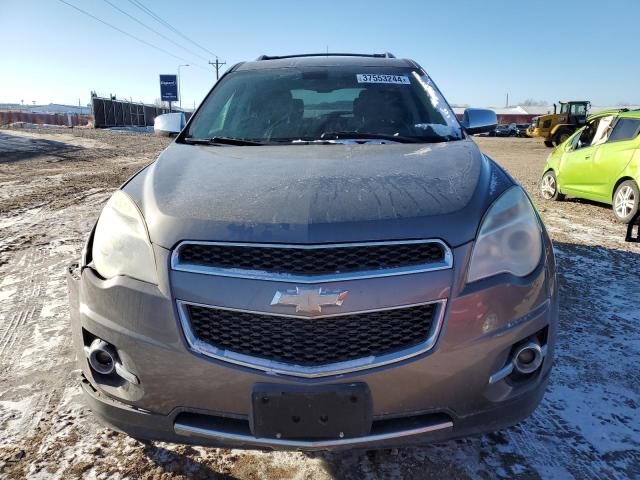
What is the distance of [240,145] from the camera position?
2570 mm

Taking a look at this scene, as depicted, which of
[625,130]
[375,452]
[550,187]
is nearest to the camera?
[375,452]

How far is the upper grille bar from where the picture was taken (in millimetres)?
1490

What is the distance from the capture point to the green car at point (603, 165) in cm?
667

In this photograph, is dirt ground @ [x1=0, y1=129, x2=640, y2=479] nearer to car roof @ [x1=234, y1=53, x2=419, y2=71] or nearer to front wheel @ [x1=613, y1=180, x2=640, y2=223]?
car roof @ [x1=234, y1=53, x2=419, y2=71]

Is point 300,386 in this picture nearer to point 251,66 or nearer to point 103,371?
point 103,371

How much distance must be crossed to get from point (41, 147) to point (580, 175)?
17186 mm

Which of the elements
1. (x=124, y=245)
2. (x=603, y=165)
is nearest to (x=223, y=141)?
(x=124, y=245)

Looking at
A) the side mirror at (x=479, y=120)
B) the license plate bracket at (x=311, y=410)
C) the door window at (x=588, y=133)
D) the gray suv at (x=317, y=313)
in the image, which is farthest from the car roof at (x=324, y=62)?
the door window at (x=588, y=133)

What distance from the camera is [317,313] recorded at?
1.47 metres

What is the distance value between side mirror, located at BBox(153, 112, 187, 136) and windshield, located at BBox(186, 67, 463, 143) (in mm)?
347

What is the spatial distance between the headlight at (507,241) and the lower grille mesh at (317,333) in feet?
0.80

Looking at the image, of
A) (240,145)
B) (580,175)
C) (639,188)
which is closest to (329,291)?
(240,145)

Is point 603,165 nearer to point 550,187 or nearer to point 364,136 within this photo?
point 550,187

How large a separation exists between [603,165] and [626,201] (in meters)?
0.82
